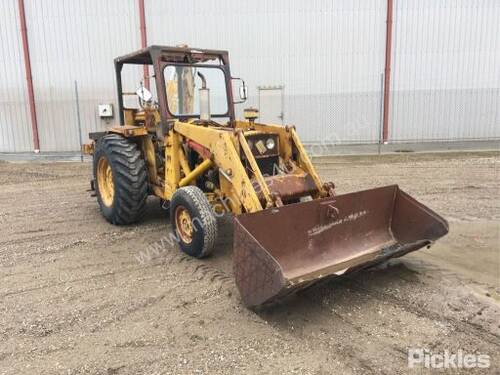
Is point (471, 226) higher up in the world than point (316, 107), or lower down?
lower down

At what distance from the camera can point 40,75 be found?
13461 mm

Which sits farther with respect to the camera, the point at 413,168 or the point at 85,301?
the point at 413,168

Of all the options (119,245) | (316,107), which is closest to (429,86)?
(316,107)

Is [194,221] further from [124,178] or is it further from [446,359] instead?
[446,359]

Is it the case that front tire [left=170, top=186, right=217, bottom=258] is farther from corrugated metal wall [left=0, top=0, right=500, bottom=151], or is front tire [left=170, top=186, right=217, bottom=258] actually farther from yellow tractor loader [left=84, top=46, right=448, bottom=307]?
corrugated metal wall [left=0, top=0, right=500, bottom=151]

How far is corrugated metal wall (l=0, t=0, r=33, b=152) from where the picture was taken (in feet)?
43.2

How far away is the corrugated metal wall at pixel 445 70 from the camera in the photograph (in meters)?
13.7

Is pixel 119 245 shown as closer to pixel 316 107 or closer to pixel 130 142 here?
pixel 130 142

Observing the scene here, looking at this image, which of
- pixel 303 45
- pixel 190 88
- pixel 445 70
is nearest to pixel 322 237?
pixel 190 88

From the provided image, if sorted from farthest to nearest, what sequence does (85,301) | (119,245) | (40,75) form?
(40,75), (119,245), (85,301)

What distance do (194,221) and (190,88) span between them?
2018mm

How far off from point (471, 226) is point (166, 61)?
4.57 m

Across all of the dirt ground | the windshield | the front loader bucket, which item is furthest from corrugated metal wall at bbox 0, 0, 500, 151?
the front loader bucket

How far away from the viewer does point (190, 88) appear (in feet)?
18.5
